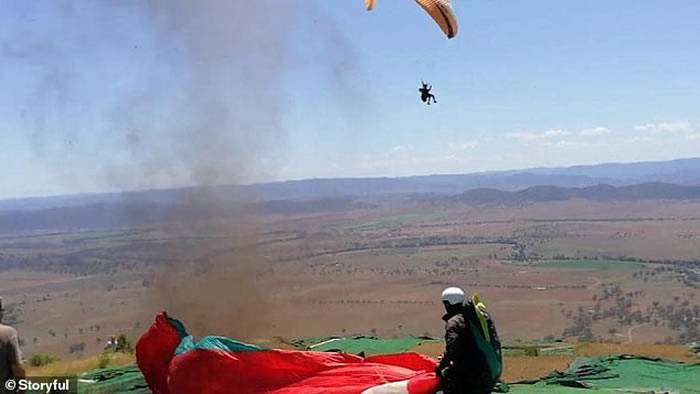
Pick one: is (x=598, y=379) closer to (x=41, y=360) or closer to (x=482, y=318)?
(x=482, y=318)

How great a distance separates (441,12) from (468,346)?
578 cm

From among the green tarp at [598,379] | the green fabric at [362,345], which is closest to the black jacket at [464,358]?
the green tarp at [598,379]

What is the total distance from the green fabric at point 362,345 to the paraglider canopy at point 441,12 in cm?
748

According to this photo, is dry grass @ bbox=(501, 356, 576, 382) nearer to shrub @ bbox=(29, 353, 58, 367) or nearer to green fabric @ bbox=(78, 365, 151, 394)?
green fabric @ bbox=(78, 365, 151, 394)

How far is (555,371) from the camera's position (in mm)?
13414

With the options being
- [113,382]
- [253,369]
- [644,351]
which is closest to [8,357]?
[253,369]

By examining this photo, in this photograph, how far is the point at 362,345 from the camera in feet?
56.4

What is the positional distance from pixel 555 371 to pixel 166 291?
52.8ft

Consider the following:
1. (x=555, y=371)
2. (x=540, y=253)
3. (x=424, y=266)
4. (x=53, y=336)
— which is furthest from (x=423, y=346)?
Answer: (x=540, y=253)

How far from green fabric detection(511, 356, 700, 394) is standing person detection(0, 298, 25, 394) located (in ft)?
24.3

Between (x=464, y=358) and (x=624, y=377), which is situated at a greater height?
(x=464, y=358)

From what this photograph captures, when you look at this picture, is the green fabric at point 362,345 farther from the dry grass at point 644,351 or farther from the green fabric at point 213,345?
the green fabric at point 213,345

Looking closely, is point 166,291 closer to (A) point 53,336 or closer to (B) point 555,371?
(B) point 555,371

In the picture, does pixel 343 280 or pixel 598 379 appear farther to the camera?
pixel 343 280
